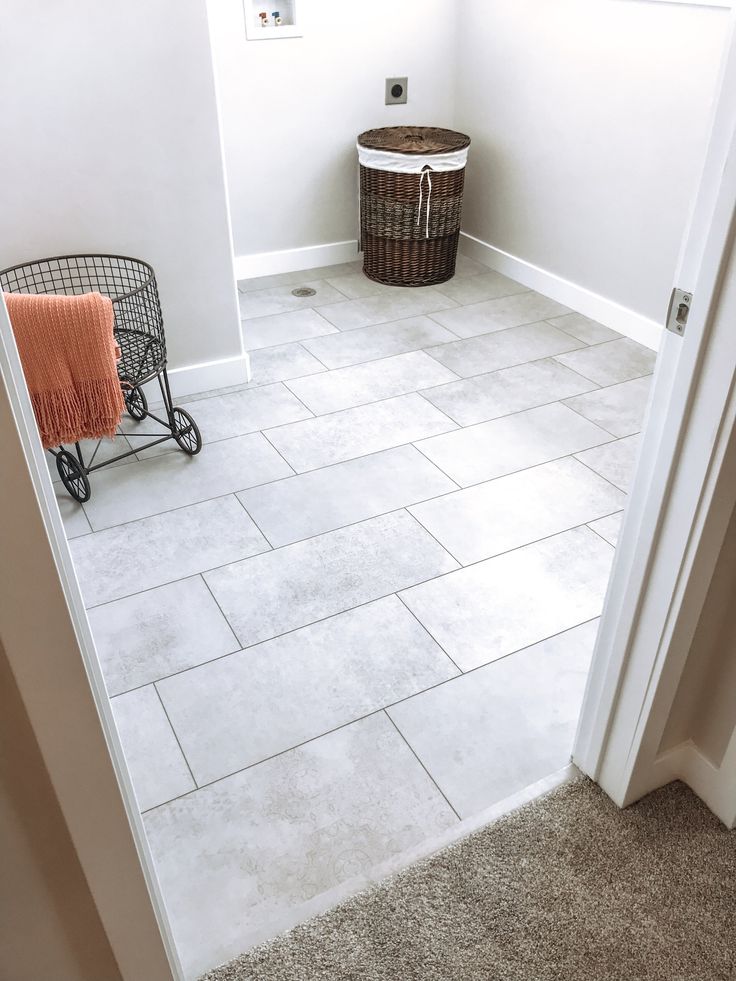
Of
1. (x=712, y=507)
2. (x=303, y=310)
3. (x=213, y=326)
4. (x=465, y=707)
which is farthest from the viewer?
(x=303, y=310)

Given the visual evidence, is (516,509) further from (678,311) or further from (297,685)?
(678,311)

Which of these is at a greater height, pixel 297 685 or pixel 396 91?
pixel 396 91

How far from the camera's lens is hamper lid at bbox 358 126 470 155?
3375 mm

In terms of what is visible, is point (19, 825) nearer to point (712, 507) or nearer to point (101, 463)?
point (712, 507)

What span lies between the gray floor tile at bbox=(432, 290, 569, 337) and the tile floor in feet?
0.63

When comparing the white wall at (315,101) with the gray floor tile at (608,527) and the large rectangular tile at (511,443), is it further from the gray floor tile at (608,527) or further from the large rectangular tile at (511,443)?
the gray floor tile at (608,527)

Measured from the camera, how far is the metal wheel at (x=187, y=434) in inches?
99.0

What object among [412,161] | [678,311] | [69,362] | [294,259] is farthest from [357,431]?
[678,311]

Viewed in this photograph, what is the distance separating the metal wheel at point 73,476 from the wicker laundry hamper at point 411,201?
6.18ft

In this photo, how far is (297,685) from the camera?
1.78 m

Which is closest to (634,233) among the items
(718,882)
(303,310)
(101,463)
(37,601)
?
(303,310)

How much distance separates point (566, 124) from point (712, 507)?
2.61 meters

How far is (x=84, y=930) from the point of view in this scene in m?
0.99

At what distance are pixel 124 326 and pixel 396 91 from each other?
78.0 inches
